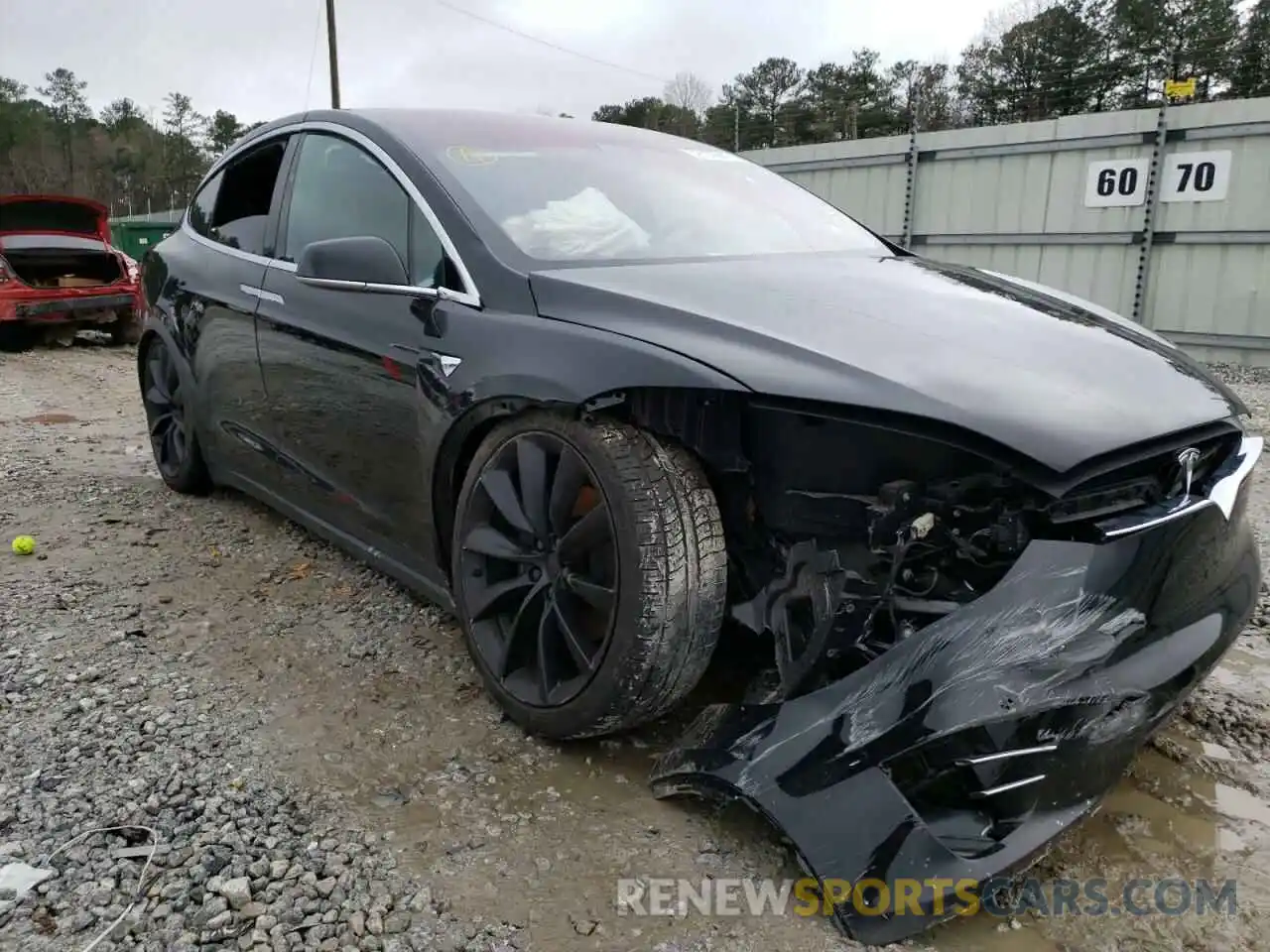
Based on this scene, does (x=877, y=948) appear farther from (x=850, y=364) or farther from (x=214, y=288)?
(x=214, y=288)

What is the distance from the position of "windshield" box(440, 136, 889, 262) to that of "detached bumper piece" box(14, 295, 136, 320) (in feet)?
28.3

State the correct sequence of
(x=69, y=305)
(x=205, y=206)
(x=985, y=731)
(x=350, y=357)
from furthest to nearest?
1. (x=69, y=305)
2. (x=205, y=206)
3. (x=350, y=357)
4. (x=985, y=731)

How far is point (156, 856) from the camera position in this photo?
6.05 ft

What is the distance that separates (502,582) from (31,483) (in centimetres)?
349

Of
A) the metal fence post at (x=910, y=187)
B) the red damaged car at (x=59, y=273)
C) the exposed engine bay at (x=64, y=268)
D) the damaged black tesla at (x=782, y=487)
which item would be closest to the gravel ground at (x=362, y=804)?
the damaged black tesla at (x=782, y=487)

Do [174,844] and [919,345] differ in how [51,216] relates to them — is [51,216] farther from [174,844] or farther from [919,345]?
[919,345]

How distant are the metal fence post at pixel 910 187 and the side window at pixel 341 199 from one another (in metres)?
8.88

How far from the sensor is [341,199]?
9.61ft

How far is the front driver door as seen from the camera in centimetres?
250

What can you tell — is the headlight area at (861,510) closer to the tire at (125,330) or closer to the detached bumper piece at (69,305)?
the detached bumper piece at (69,305)

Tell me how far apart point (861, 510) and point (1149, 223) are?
8.90 meters

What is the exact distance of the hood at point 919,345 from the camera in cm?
165

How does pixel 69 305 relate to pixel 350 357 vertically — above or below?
below

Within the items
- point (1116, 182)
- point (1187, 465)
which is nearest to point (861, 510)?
point (1187, 465)
